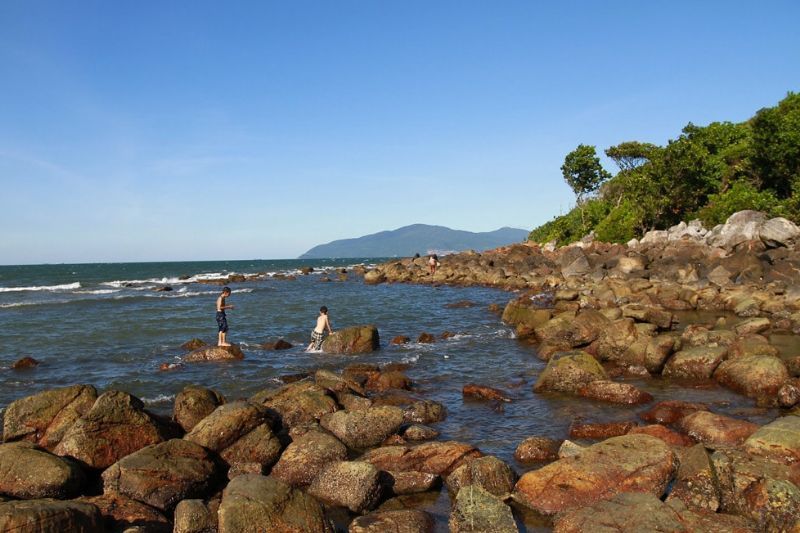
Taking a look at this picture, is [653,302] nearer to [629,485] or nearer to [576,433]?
[576,433]

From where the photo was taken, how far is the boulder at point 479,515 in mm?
6801

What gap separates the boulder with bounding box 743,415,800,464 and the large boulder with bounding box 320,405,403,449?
5.91 meters

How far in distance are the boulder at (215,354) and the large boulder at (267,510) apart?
38.9ft

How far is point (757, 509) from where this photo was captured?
692 cm

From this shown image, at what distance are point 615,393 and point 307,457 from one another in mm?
7424

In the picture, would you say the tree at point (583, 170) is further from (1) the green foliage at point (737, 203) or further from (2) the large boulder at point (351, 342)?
(2) the large boulder at point (351, 342)

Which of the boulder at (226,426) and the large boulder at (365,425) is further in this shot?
the large boulder at (365,425)

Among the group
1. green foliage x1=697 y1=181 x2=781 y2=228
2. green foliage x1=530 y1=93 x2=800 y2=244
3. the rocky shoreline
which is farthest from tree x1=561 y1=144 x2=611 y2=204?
the rocky shoreline

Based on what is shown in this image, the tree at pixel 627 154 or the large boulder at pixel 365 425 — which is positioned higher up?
the tree at pixel 627 154

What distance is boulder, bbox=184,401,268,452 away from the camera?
377 inches

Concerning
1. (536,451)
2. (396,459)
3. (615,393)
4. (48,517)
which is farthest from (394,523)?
(615,393)

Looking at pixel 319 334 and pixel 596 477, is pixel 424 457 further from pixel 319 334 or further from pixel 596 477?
pixel 319 334

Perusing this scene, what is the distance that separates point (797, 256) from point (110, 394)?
32.7 meters

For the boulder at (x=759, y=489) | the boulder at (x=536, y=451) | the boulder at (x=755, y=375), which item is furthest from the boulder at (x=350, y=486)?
the boulder at (x=755, y=375)
